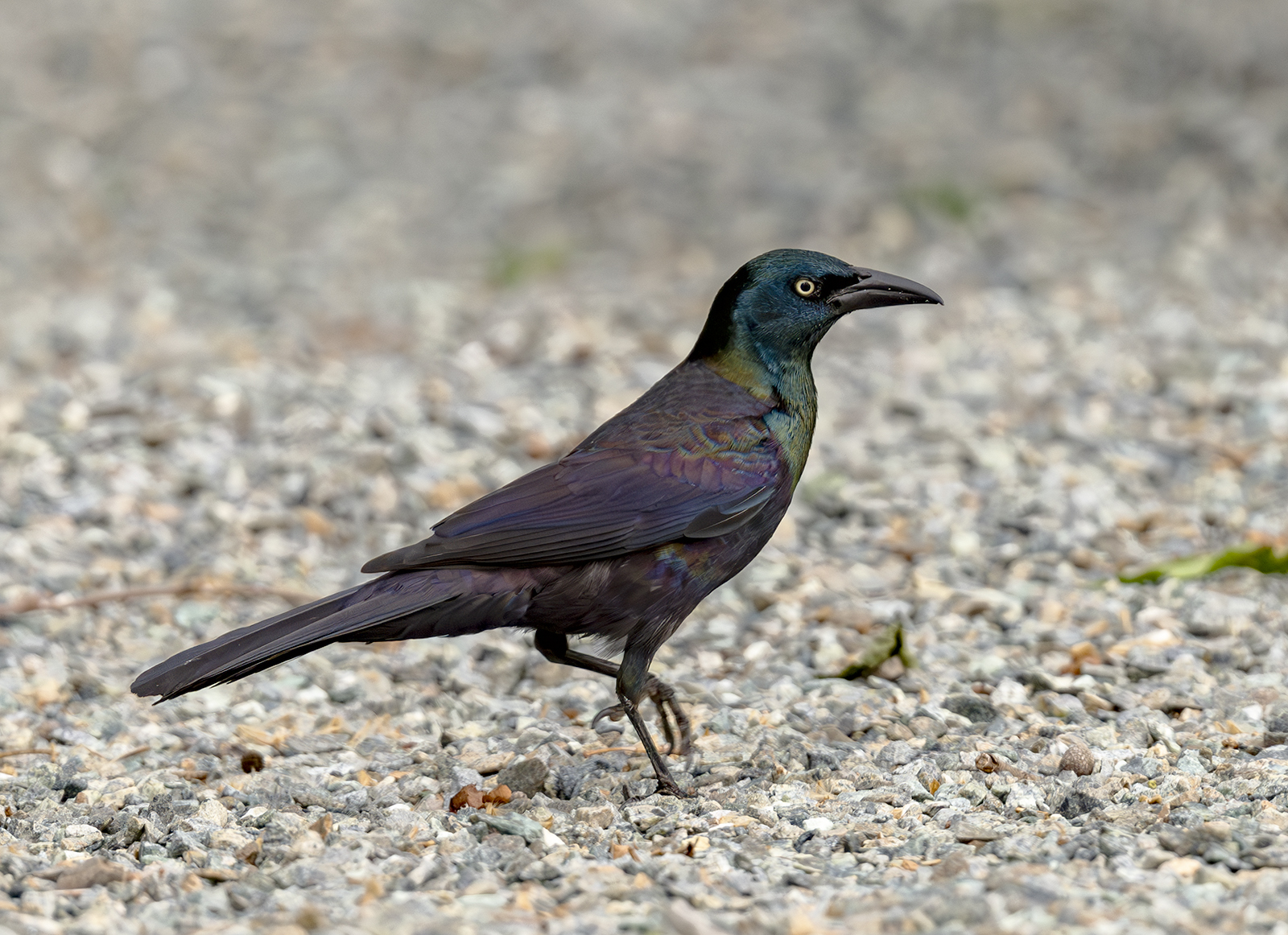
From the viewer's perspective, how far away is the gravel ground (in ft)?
12.3

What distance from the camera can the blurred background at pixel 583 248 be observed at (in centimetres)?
667

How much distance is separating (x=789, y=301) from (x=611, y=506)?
35.3 inches

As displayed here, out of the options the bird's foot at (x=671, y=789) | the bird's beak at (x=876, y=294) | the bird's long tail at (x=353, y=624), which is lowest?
the bird's foot at (x=671, y=789)

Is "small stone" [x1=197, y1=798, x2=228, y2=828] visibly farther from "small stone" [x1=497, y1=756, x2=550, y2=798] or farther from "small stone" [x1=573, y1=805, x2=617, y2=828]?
"small stone" [x1=573, y1=805, x2=617, y2=828]

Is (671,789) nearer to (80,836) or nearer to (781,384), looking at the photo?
(781,384)

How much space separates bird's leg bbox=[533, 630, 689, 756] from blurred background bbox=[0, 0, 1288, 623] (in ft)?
5.46

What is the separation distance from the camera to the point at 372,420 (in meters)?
7.02

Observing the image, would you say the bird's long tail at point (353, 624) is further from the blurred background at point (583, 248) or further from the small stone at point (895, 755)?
the blurred background at point (583, 248)

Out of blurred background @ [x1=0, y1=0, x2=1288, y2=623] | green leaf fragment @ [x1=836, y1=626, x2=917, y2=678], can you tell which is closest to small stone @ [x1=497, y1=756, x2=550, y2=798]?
green leaf fragment @ [x1=836, y1=626, x2=917, y2=678]

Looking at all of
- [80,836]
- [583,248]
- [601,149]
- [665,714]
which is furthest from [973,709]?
[601,149]

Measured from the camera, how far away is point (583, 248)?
9672 millimetres

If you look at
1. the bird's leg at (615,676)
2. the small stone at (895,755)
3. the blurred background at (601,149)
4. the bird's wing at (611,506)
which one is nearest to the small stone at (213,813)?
the bird's wing at (611,506)

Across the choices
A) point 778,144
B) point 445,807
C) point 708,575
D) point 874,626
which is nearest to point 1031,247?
point 778,144

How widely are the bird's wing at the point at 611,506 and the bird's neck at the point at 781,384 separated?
A: 0.12 m
